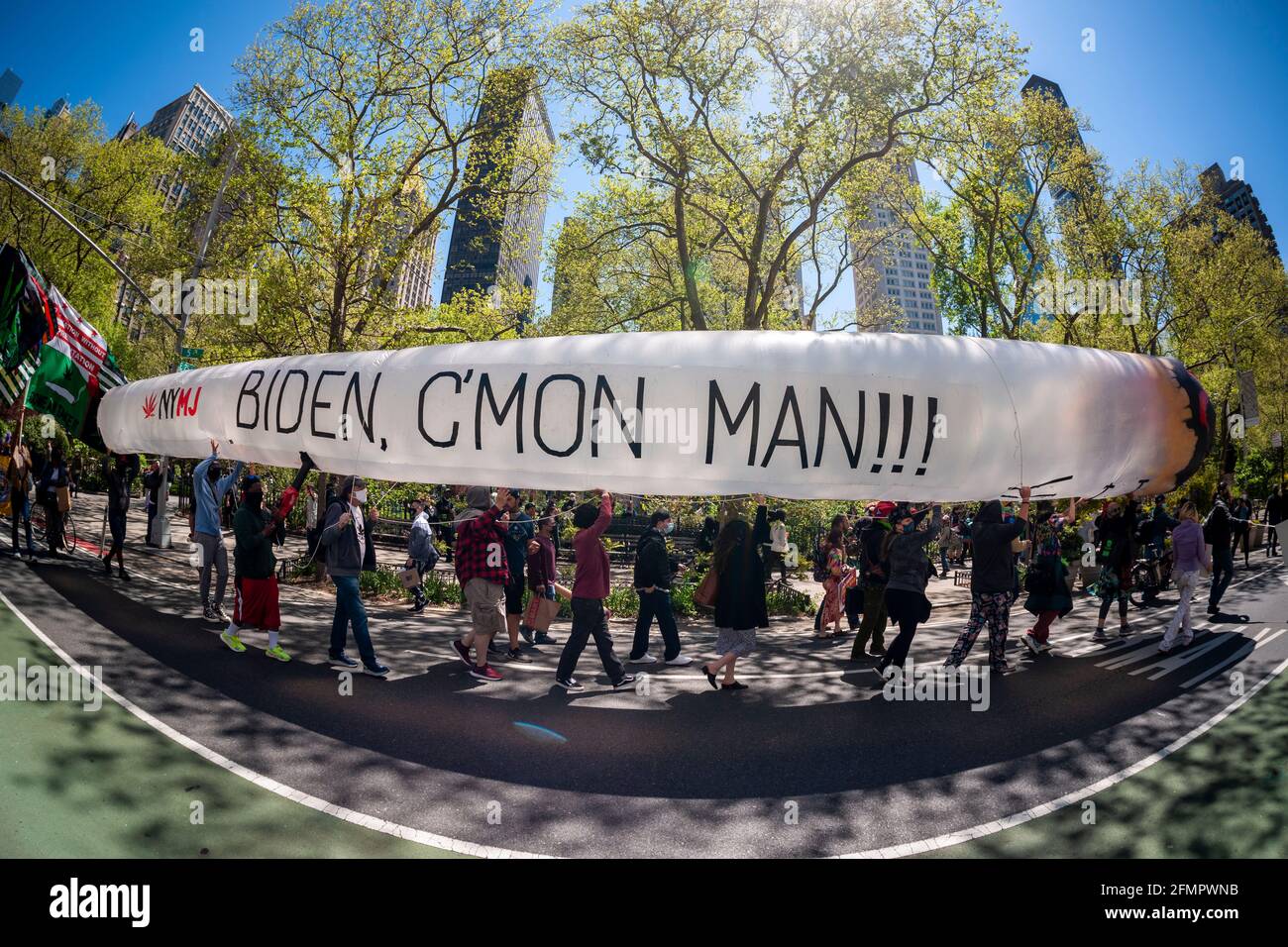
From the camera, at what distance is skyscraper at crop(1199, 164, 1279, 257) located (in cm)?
2361

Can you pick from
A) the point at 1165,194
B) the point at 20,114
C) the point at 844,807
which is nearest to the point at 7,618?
the point at 844,807

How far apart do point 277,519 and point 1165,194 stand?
29.2 meters

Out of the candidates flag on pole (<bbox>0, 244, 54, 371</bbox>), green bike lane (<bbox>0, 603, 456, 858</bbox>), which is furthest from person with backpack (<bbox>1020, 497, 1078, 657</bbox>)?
flag on pole (<bbox>0, 244, 54, 371</bbox>)

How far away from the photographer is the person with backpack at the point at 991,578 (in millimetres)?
6637

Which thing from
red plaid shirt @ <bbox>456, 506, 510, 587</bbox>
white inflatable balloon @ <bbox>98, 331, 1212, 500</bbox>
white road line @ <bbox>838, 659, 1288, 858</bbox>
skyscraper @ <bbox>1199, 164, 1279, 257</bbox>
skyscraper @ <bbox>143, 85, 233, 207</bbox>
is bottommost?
white road line @ <bbox>838, 659, 1288, 858</bbox>

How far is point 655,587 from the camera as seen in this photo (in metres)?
7.42

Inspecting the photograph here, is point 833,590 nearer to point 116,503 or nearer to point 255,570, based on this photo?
point 255,570

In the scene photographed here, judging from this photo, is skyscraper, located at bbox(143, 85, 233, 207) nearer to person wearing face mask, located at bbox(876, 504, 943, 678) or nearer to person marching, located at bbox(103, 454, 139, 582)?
person marching, located at bbox(103, 454, 139, 582)

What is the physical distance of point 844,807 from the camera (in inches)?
158

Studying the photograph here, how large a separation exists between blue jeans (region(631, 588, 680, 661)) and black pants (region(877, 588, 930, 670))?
94.8 inches

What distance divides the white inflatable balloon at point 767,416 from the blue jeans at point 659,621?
122 inches

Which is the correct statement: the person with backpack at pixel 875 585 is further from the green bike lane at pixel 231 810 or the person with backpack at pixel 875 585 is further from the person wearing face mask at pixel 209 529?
the person wearing face mask at pixel 209 529

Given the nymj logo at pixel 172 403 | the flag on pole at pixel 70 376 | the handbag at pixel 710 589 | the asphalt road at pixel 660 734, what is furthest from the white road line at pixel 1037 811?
the flag on pole at pixel 70 376
